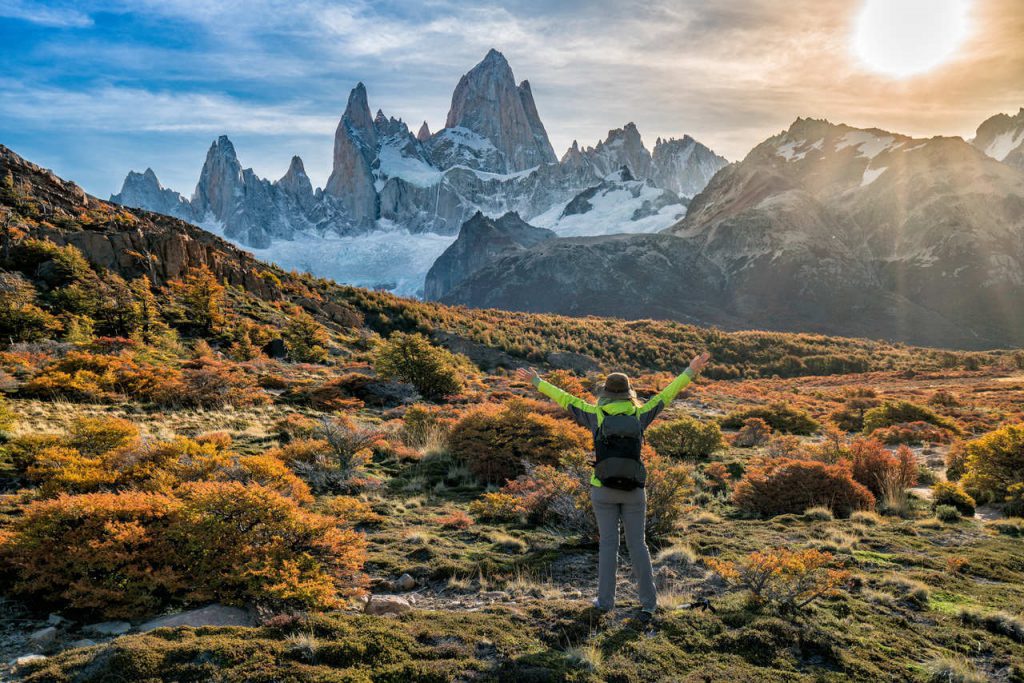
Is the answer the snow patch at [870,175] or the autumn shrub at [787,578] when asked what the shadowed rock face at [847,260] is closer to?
the snow patch at [870,175]

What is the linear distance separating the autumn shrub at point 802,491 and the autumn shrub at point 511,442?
11.7ft

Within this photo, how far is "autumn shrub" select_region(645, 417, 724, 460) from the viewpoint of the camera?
15977 mm

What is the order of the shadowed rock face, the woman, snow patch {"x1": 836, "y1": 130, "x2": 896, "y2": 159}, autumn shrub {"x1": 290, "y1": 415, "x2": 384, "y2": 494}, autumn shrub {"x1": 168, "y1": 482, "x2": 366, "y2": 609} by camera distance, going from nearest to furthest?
autumn shrub {"x1": 168, "y1": 482, "x2": 366, "y2": 609} < the woman < autumn shrub {"x1": 290, "y1": 415, "x2": 384, "y2": 494} < the shadowed rock face < snow patch {"x1": 836, "y1": 130, "x2": 896, "y2": 159}

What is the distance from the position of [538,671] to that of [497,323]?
49862 mm

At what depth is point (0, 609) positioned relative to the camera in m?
5.05

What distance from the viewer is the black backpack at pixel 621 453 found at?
5430 mm

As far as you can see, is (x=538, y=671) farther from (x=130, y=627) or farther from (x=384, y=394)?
(x=384, y=394)

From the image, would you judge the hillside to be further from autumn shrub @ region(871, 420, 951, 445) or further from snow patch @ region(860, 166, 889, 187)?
snow patch @ region(860, 166, 889, 187)

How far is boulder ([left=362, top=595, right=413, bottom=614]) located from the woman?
203 centimetres

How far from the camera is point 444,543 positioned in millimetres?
8031

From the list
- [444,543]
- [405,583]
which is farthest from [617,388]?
[444,543]

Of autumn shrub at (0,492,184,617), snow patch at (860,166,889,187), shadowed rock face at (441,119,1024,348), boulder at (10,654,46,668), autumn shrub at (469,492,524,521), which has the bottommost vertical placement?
autumn shrub at (469,492,524,521)

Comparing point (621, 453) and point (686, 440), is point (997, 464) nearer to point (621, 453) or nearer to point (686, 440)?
point (686, 440)

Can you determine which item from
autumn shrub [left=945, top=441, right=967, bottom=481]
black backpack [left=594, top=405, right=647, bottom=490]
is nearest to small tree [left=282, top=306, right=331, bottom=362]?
black backpack [left=594, top=405, right=647, bottom=490]
